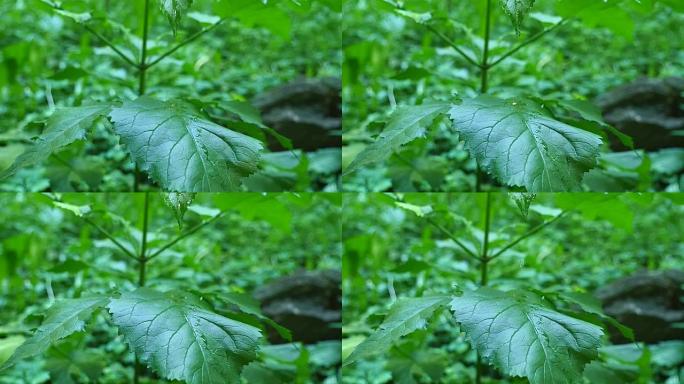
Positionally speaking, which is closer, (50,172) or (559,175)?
(559,175)

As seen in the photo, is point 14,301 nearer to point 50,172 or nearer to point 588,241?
point 50,172

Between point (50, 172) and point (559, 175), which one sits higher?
point (559, 175)

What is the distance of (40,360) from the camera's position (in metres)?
2.61

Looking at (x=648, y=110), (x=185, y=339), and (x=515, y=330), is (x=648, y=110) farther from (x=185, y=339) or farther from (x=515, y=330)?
(x=185, y=339)

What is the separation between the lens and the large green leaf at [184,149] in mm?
1409

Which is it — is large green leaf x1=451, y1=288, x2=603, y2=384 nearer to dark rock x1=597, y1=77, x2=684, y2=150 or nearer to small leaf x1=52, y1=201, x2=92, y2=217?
small leaf x1=52, y1=201, x2=92, y2=217

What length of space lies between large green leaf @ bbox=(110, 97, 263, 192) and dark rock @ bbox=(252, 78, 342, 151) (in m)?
1.06

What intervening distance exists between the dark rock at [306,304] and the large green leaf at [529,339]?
1188 millimetres

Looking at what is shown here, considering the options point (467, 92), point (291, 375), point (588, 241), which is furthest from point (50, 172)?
point (588, 241)

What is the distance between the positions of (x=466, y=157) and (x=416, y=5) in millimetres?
596

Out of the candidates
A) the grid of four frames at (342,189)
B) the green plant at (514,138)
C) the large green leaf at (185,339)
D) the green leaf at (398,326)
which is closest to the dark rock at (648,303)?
the grid of four frames at (342,189)

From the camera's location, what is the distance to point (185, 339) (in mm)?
1403

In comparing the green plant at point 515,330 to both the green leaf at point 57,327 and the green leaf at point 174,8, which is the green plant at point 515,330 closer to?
the green leaf at point 57,327

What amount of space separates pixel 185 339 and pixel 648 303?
1957mm
